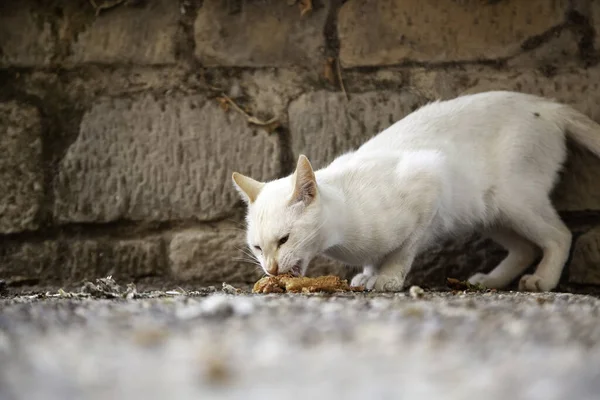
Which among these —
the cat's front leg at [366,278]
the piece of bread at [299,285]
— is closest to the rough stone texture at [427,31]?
the cat's front leg at [366,278]

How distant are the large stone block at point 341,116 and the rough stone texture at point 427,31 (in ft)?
0.49

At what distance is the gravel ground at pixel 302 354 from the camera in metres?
0.67

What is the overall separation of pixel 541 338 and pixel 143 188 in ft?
6.56

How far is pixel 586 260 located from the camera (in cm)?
248

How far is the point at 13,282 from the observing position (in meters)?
2.57

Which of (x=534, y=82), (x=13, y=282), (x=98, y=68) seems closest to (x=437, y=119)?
(x=534, y=82)

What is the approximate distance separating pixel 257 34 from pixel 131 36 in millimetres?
515

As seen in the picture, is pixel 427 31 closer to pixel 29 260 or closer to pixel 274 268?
pixel 274 268

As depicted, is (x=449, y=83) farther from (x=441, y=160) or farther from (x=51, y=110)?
(x=51, y=110)

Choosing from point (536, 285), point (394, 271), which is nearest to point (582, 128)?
point (536, 285)

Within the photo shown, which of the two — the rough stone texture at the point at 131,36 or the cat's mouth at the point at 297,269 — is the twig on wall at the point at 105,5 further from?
the cat's mouth at the point at 297,269

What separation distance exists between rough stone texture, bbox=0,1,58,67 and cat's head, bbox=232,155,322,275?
49.3 inches

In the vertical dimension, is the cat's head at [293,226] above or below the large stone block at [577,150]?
below

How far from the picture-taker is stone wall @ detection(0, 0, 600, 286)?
258 cm
